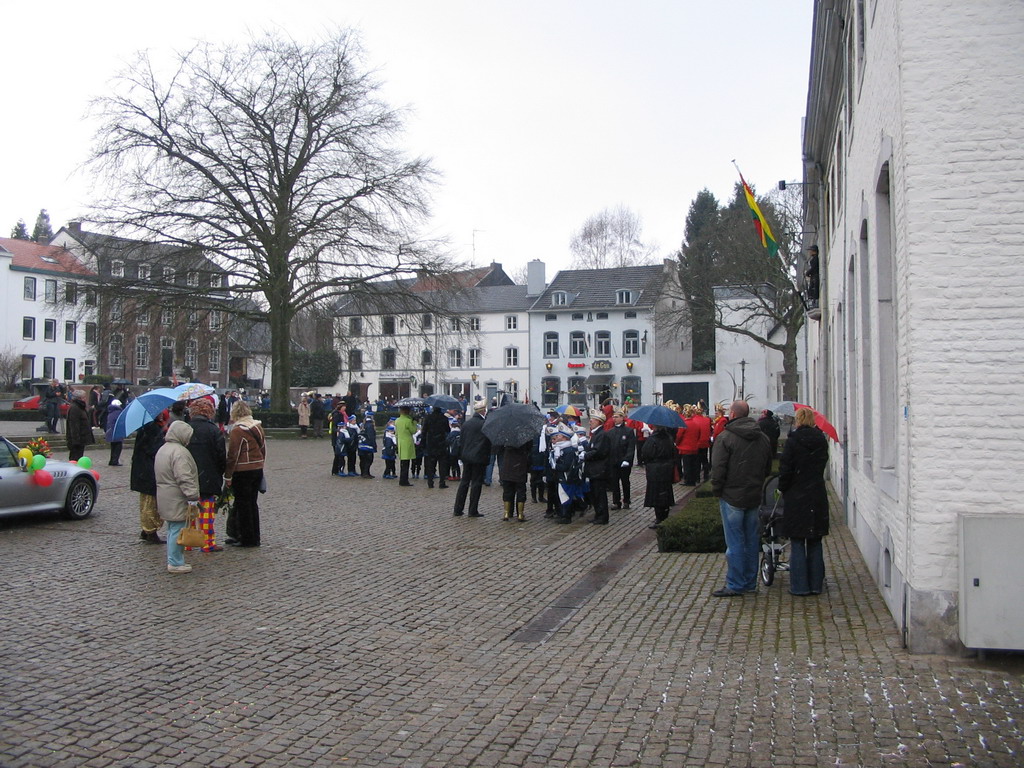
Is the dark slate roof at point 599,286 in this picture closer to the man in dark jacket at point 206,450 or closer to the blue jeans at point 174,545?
the man in dark jacket at point 206,450

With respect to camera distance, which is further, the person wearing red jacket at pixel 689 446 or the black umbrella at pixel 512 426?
the person wearing red jacket at pixel 689 446

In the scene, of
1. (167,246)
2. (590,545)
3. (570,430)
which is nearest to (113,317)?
(167,246)

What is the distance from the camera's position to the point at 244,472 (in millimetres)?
11453

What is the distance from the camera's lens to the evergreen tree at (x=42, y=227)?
3910 inches

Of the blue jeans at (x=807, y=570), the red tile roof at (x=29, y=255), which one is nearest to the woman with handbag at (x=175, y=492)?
the blue jeans at (x=807, y=570)

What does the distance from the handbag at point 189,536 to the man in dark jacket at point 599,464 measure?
5.78m

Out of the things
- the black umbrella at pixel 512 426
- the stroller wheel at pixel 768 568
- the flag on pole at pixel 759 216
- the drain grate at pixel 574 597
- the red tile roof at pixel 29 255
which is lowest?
the drain grate at pixel 574 597

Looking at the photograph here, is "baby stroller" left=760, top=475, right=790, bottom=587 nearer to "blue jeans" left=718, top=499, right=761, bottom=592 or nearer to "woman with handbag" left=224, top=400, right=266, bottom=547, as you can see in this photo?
"blue jeans" left=718, top=499, right=761, bottom=592

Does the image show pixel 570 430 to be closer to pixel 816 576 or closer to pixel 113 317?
pixel 816 576

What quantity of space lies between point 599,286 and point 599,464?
57.9 m

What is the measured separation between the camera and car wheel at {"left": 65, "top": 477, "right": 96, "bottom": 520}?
1366 cm

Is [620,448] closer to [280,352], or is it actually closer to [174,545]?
[174,545]

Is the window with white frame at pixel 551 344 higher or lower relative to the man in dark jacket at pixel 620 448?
higher

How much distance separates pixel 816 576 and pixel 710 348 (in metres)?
60.7
